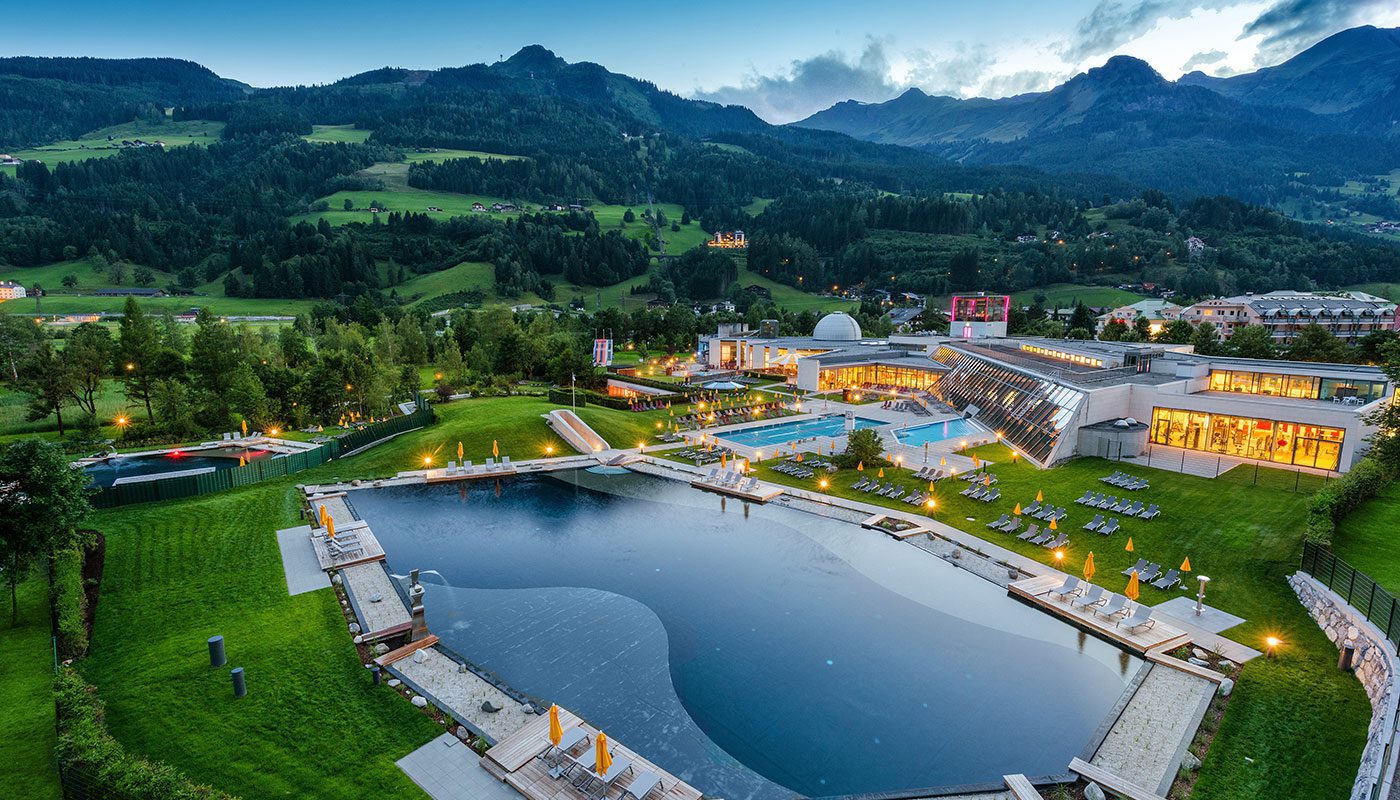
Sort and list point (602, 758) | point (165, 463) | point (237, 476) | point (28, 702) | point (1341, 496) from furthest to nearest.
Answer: point (165, 463), point (237, 476), point (1341, 496), point (28, 702), point (602, 758)

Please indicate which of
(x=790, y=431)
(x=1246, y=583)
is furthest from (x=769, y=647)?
(x=790, y=431)

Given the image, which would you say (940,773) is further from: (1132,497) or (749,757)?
(1132,497)

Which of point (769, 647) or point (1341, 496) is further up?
point (1341, 496)

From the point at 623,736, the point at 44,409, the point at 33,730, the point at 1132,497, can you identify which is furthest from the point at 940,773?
the point at 44,409

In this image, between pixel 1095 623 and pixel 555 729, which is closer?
pixel 555 729

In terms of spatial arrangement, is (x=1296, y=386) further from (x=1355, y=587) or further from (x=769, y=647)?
(x=769, y=647)

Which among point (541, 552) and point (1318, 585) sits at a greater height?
point (1318, 585)
